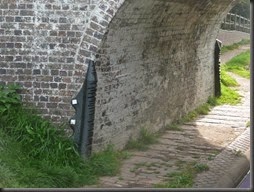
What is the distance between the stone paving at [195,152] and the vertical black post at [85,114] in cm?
61

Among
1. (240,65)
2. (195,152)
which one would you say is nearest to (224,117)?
(195,152)

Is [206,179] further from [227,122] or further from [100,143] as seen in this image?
[227,122]

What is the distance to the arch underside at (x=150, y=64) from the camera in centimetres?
825

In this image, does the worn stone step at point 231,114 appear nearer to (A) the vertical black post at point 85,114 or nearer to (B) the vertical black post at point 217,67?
(B) the vertical black post at point 217,67

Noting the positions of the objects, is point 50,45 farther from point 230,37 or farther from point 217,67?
point 230,37

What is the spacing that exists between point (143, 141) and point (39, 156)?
9.07ft

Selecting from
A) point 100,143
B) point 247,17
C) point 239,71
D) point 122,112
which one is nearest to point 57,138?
point 100,143

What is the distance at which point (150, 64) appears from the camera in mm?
→ 9992

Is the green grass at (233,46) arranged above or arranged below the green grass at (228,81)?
above

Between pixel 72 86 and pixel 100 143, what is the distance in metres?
0.94

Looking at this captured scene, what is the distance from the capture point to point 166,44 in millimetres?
10539

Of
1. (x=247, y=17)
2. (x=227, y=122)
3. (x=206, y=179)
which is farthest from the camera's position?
(x=247, y=17)

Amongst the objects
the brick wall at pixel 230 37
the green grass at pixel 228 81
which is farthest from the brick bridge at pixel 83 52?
the brick wall at pixel 230 37

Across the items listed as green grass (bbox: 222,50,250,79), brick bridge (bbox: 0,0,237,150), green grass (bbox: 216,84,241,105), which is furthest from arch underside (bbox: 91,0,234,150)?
green grass (bbox: 222,50,250,79)
